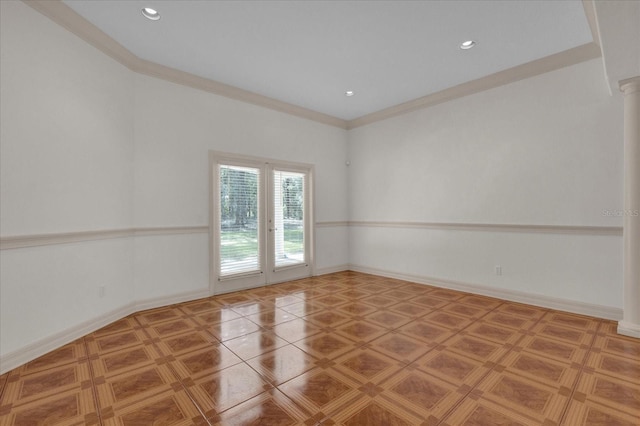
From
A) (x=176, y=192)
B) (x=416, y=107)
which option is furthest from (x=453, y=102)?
(x=176, y=192)

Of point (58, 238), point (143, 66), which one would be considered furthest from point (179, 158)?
point (58, 238)

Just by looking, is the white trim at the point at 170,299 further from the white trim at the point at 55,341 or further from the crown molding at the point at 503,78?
the crown molding at the point at 503,78

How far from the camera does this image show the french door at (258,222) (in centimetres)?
466

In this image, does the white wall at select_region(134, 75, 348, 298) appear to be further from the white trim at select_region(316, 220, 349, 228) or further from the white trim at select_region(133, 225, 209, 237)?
the white trim at select_region(316, 220, 349, 228)

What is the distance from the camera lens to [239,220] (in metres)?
4.88

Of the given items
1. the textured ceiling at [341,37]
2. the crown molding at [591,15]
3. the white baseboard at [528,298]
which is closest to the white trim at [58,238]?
the textured ceiling at [341,37]

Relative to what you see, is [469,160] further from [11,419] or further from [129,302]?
[11,419]

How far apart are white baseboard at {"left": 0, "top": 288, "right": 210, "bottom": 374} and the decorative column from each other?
5091 mm

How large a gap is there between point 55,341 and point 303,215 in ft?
12.7

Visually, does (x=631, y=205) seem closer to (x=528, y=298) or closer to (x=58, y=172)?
(x=528, y=298)

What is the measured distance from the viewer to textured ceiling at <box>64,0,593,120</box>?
289cm

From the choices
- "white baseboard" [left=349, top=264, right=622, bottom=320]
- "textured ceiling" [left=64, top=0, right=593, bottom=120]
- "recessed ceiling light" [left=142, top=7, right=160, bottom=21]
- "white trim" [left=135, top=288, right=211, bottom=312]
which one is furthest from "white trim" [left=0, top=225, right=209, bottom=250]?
"white baseboard" [left=349, top=264, right=622, bottom=320]

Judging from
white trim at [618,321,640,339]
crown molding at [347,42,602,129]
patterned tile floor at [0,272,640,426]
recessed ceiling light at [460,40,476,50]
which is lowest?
patterned tile floor at [0,272,640,426]

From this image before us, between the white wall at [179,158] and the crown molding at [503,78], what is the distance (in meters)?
2.30
